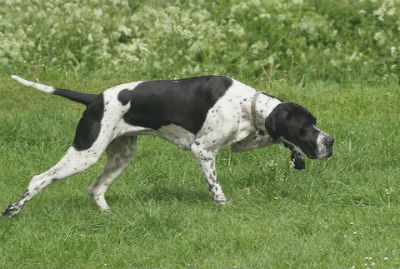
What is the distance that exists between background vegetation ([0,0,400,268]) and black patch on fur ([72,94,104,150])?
0.55m

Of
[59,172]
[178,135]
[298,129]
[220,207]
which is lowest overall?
[220,207]

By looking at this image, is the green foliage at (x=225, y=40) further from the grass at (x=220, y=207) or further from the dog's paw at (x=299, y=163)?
the dog's paw at (x=299, y=163)

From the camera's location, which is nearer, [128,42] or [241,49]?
[241,49]

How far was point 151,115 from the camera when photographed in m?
5.93

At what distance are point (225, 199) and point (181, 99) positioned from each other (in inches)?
33.2

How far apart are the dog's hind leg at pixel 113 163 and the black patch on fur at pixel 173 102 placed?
1.18 ft

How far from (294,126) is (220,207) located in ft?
2.73

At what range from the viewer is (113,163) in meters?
6.24

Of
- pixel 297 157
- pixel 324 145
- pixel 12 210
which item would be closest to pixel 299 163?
pixel 297 157

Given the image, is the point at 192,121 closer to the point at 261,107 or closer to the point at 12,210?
the point at 261,107

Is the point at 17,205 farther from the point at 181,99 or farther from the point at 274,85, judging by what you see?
the point at 274,85

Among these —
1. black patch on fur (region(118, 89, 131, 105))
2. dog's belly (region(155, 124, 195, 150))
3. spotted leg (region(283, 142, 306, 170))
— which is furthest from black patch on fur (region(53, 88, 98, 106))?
spotted leg (region(283, 142, 306, 170))

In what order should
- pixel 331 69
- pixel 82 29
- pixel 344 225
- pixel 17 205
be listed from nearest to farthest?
pixel 344 225
pixel 17 205
pixel 331 69
pixel 82 29

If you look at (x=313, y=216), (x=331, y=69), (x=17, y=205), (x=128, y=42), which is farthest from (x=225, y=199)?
(x=128, y=42)
